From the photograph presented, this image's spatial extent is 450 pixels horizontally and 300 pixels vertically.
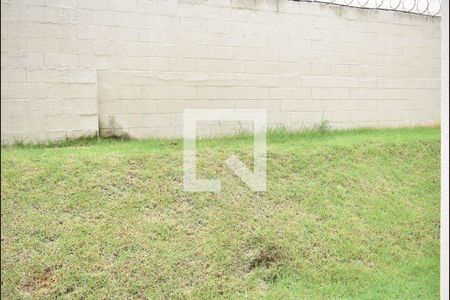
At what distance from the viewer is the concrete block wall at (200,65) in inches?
191

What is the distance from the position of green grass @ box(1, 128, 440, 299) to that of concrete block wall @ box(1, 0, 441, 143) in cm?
46

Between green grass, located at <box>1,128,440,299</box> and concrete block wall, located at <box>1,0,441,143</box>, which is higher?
concrete block wall, located at <box>1,0,441,143</box>

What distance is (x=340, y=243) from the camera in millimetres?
3902

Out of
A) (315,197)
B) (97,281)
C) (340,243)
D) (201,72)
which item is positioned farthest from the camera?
(201,72)

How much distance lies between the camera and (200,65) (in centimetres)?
557

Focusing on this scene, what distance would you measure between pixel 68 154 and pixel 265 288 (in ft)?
7.56

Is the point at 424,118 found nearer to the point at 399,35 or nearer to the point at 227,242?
the point at 399,35

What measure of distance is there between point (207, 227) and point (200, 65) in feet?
8.02

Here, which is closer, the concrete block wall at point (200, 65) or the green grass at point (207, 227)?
the green grass at point (207, 227)

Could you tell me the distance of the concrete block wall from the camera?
4.84 m

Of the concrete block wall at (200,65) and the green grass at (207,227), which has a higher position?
the concrete block wall at (200,65)

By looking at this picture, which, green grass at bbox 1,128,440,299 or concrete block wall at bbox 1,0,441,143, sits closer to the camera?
green grass at bbox 1,128,440,299

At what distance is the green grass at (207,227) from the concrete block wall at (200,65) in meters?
0.46

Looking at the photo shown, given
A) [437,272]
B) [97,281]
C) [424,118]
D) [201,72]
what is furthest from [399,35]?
[97,281]
